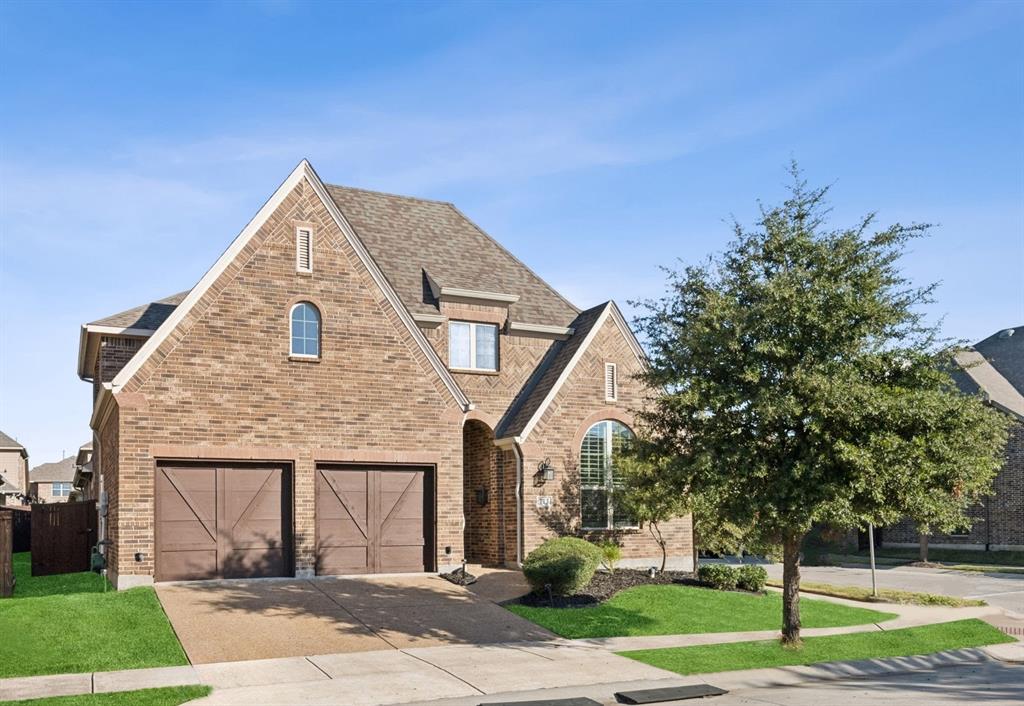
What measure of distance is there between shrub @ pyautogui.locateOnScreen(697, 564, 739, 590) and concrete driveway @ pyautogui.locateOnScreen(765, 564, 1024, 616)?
6786mm

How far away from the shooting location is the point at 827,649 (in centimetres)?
1622

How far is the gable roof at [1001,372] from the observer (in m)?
39.5

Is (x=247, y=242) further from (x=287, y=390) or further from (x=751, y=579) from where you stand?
(x=751, y=579)

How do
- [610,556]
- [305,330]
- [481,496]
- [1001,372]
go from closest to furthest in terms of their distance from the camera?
[305,330]
[610,556]
[481,496]
[1001,372]

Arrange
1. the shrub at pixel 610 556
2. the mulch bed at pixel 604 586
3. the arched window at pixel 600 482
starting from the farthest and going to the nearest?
the arched window at pixel 600 482 → the shrub at pixel 610 556 → the mulch bed at pixel 604 586

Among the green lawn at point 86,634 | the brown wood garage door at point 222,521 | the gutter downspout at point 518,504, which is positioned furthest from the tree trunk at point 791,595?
the brown wood garage door at point 222,521

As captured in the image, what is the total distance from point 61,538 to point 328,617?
405 inches

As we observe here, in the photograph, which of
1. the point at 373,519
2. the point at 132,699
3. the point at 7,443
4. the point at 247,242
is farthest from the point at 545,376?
the point at 7,443

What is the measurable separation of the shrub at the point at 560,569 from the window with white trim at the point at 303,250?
7998 millimetres

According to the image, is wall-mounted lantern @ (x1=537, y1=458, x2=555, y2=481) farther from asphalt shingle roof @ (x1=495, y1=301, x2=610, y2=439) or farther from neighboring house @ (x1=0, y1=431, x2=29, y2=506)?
neighboring house @ (x1=0, y1=431, x2=29, y2=506)

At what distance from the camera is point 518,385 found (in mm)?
26000

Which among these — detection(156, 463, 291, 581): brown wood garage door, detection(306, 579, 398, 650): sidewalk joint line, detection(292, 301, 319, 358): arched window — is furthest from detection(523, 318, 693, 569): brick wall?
detection(156, 463, 291, 581): brown wood garage door

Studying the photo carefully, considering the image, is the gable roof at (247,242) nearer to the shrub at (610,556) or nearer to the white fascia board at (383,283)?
the white fascia board at (383,283)

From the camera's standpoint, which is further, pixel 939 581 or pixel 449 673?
pixel 939 581
